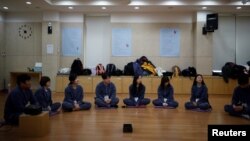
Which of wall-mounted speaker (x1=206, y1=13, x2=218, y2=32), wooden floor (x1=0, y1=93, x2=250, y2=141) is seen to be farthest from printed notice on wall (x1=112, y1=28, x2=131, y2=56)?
wooden floor (x1=0, y1=93, x2=250, y2=141)

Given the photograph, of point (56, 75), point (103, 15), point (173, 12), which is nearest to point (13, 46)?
point (56, 75)

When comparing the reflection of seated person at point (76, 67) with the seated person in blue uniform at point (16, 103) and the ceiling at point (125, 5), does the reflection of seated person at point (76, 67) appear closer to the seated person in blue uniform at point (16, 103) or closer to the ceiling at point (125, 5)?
the ceiling at point (125, 5)

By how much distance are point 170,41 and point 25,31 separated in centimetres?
634

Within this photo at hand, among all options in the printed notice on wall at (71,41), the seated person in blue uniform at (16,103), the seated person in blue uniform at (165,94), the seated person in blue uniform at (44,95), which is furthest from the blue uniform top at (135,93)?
the printed notice on wall at (71,41)

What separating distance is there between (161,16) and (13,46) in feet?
21.7

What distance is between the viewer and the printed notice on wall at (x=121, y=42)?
11.4 metres

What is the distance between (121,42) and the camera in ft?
37.7

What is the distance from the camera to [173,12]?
11.4 meters

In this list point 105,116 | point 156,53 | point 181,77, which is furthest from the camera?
point 156,53

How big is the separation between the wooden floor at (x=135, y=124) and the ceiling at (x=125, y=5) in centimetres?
411

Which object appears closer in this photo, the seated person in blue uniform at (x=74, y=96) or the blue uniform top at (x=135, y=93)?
the seated person in blue uniform at (x=74, y=96)

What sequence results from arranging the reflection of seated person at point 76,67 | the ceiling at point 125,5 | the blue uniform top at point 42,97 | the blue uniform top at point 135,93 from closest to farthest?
the blue uniform top at point 42,97
the blue uniform top at point 135,93
the ceiling at point 125,5
the reflection of seated person at point 76,67

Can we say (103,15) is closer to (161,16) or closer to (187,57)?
(161,16)

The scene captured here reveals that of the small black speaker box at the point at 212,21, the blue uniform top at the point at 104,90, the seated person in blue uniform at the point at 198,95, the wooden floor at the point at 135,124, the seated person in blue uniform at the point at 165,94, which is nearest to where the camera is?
the wooden floor at the point at 135,124
